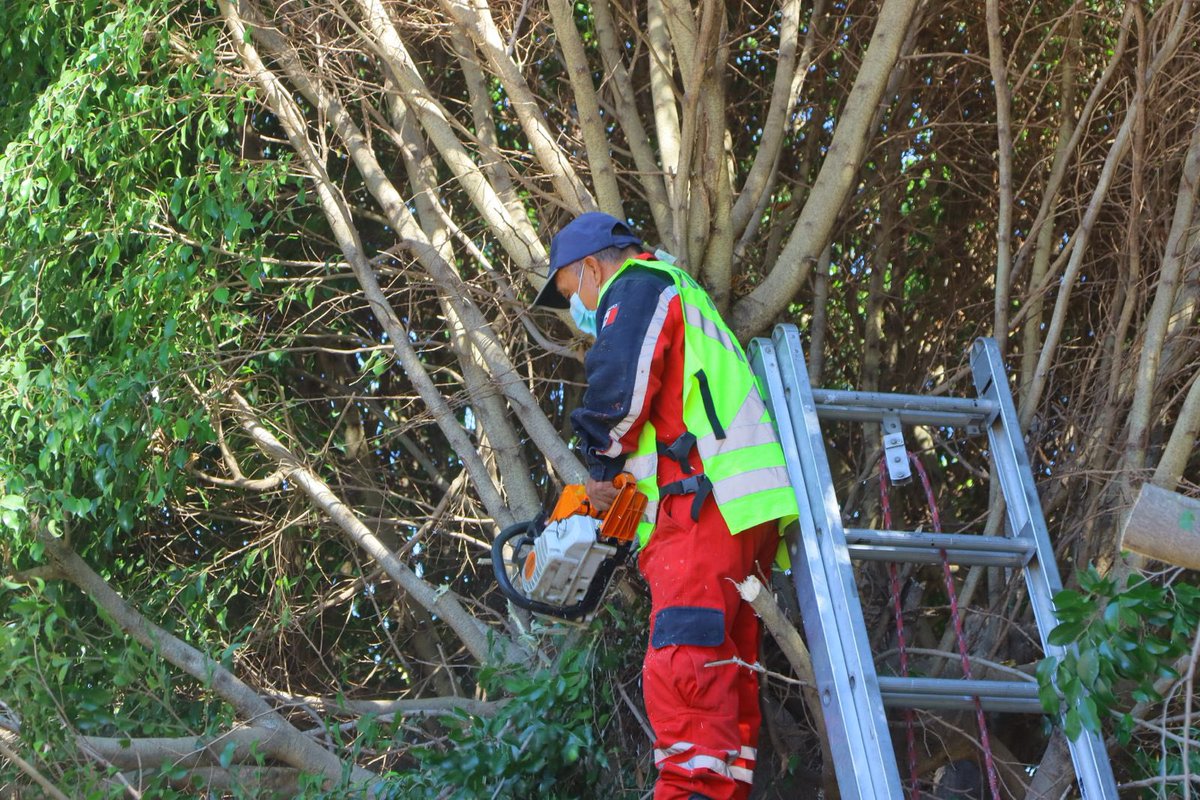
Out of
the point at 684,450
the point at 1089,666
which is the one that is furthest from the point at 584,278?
the point at 1089,666

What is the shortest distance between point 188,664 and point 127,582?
124 cm

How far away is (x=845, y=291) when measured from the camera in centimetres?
554

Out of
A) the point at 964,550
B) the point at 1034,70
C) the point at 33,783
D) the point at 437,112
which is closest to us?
the point at 964,550

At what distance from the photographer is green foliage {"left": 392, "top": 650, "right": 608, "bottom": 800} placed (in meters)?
3.78

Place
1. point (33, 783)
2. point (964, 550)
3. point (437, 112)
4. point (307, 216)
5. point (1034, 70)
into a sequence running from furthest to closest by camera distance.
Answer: point (307, 216) < point (1034, 70) < point (437, 112) < point (33, 783) < point (964, 550)

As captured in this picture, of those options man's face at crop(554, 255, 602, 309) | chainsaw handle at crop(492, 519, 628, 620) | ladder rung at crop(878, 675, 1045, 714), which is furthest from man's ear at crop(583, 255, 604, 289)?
ladder rung at crop(878, 675, 1045, 714)

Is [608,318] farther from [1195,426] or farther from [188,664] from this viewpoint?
[188,664]

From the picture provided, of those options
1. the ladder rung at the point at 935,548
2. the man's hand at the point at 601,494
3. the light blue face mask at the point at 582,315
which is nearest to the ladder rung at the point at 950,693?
the ladder rung at the point at 935,548

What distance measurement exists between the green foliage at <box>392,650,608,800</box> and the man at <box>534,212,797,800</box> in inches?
16.7

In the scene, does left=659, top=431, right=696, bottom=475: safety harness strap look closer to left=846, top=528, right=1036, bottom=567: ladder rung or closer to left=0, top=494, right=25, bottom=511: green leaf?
left=846, top=528, right=1036, bottom=567: ladder rung

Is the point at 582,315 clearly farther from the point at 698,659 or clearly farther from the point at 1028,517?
the point at 1028,517

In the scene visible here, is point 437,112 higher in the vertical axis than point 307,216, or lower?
higher

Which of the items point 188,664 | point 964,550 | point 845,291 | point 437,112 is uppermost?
point 437,112

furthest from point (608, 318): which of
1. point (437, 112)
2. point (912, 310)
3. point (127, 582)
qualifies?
point (127, 582)
